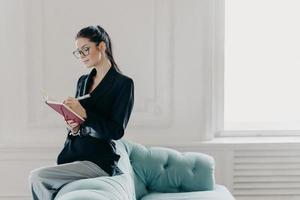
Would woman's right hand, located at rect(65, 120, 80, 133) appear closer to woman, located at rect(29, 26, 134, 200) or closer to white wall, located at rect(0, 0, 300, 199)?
woman, located at rect(29, 26, 134, 200)

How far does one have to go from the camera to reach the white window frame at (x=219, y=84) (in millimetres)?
3146

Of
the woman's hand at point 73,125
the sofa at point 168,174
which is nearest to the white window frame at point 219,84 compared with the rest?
the sofa at point 168,174

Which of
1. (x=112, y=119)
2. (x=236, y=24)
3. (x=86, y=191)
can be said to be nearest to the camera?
(x=86, y=191)

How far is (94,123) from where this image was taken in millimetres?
2016

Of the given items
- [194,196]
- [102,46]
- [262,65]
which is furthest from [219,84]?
[102,46]

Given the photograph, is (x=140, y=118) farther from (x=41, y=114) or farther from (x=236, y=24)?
(x=236, y=24)

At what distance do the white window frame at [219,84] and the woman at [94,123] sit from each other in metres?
1.17

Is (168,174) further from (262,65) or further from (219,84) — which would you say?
(262,65)

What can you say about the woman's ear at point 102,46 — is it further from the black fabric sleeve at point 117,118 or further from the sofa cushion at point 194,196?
the sofa cushion at point 194,196

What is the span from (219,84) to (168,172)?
84 centimetres

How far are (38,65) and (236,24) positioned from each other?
4.55 ft

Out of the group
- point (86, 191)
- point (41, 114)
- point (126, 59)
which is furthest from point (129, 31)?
point (86, 191)

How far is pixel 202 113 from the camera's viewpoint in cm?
308

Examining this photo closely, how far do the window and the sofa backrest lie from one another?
71 cm
